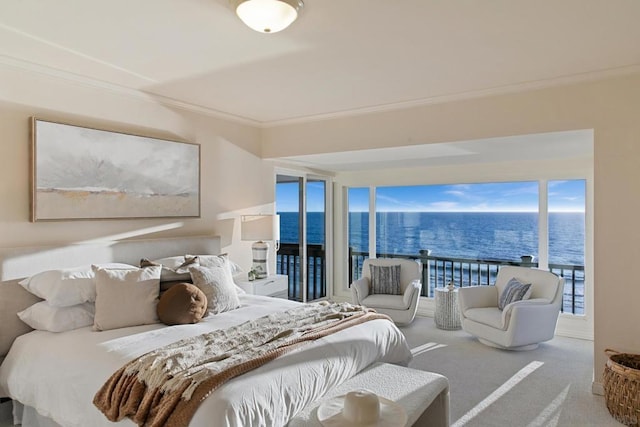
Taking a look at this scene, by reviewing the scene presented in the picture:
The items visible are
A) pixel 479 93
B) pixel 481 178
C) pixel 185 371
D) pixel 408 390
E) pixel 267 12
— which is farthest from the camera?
pixel 481 178

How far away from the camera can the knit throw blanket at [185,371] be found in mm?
1966

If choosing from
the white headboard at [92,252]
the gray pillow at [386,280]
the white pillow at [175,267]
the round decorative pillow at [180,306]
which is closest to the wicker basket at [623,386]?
the gray pillow at [386,280]

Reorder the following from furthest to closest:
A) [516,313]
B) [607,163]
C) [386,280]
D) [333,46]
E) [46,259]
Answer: [386,280] → [516,313] → [607,163] → [46,259] → [333,46]

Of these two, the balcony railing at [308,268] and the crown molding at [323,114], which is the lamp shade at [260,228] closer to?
Result: the crown molding at [323,114]

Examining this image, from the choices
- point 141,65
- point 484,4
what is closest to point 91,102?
point 141,65

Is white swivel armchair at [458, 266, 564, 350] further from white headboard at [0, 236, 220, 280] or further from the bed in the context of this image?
white headboard at [0, 236, 220, 280]

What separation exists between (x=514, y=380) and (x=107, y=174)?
390 centimetres

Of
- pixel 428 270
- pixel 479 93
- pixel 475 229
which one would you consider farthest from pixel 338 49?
pixel 428 270

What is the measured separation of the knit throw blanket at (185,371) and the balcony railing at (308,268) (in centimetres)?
334

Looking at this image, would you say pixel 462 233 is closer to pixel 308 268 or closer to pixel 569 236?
pixel 569 236

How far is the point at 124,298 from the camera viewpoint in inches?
118

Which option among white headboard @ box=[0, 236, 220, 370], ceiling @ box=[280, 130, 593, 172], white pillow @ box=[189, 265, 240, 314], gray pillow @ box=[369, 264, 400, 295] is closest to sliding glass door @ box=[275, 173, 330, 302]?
ceiling @ box=[280, 130, 593, 172]

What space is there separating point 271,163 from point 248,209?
0.71 metres

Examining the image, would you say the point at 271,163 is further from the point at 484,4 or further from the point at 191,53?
the point at 484,4
